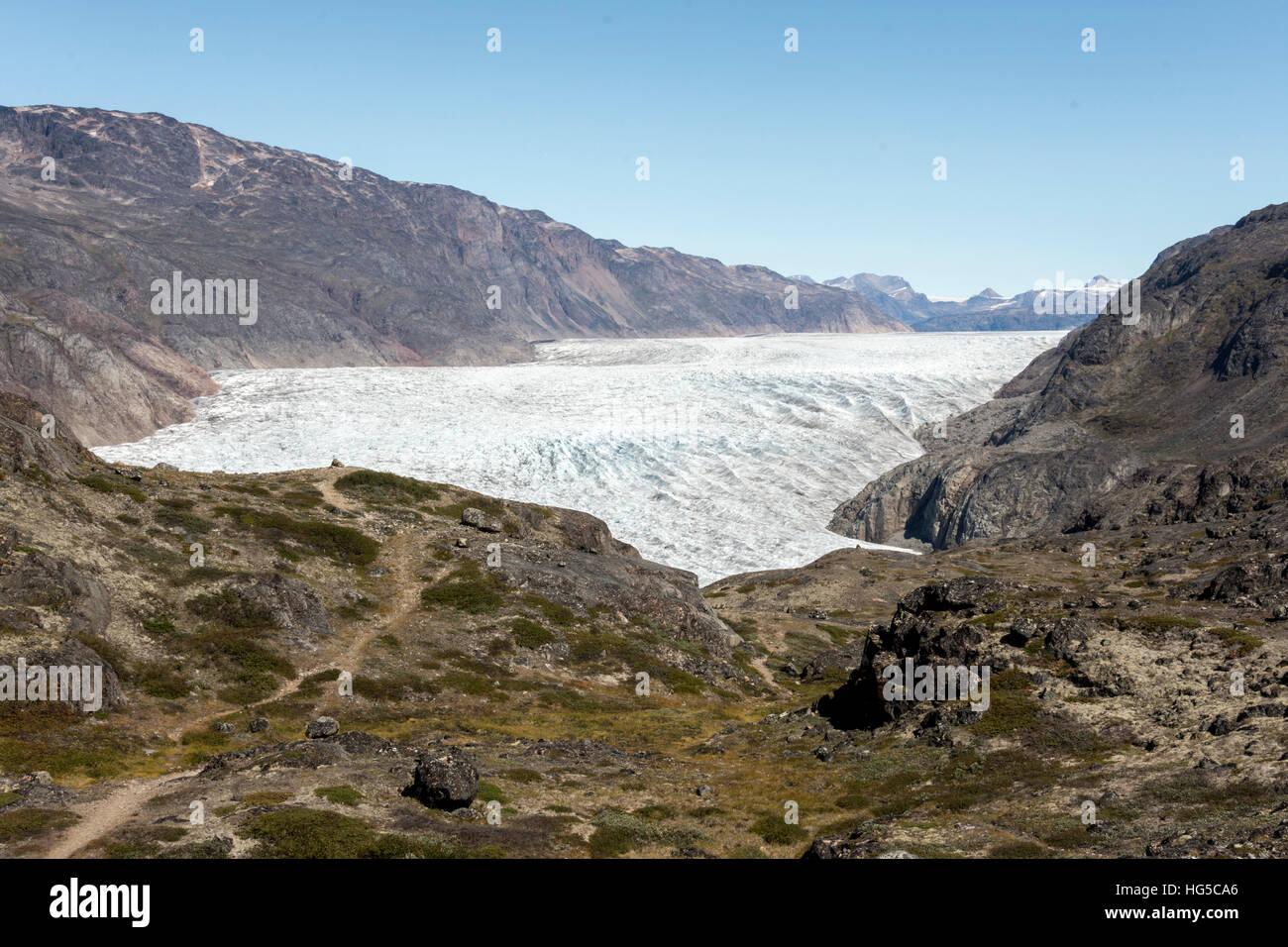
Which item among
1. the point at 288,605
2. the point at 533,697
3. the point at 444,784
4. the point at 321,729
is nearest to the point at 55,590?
the point at 288,605

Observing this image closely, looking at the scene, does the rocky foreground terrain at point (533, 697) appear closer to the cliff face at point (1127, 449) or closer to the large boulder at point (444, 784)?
the large boulder at point (444, 784)

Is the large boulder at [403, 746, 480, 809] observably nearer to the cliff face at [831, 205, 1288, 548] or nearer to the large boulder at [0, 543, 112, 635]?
the large boulder at [0, 543, 112, 635]

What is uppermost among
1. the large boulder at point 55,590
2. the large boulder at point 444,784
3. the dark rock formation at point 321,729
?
the large boulder at point 55,590

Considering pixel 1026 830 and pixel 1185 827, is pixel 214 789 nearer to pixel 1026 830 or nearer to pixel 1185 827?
pixel 1026 830

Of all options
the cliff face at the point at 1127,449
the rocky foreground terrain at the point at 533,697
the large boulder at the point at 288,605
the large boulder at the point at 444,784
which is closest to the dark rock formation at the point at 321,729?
the rocky foreground terrain at the point at 533,697

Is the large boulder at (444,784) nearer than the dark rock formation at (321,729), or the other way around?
the large boulder at (444,784)

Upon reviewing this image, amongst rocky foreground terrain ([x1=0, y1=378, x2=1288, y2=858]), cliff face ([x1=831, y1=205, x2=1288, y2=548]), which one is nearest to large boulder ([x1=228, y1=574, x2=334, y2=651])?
rocky foreground terrain ([x1=0, y1=378, x2=1288, y2=858])

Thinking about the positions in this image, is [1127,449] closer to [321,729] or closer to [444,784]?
[321,729]
